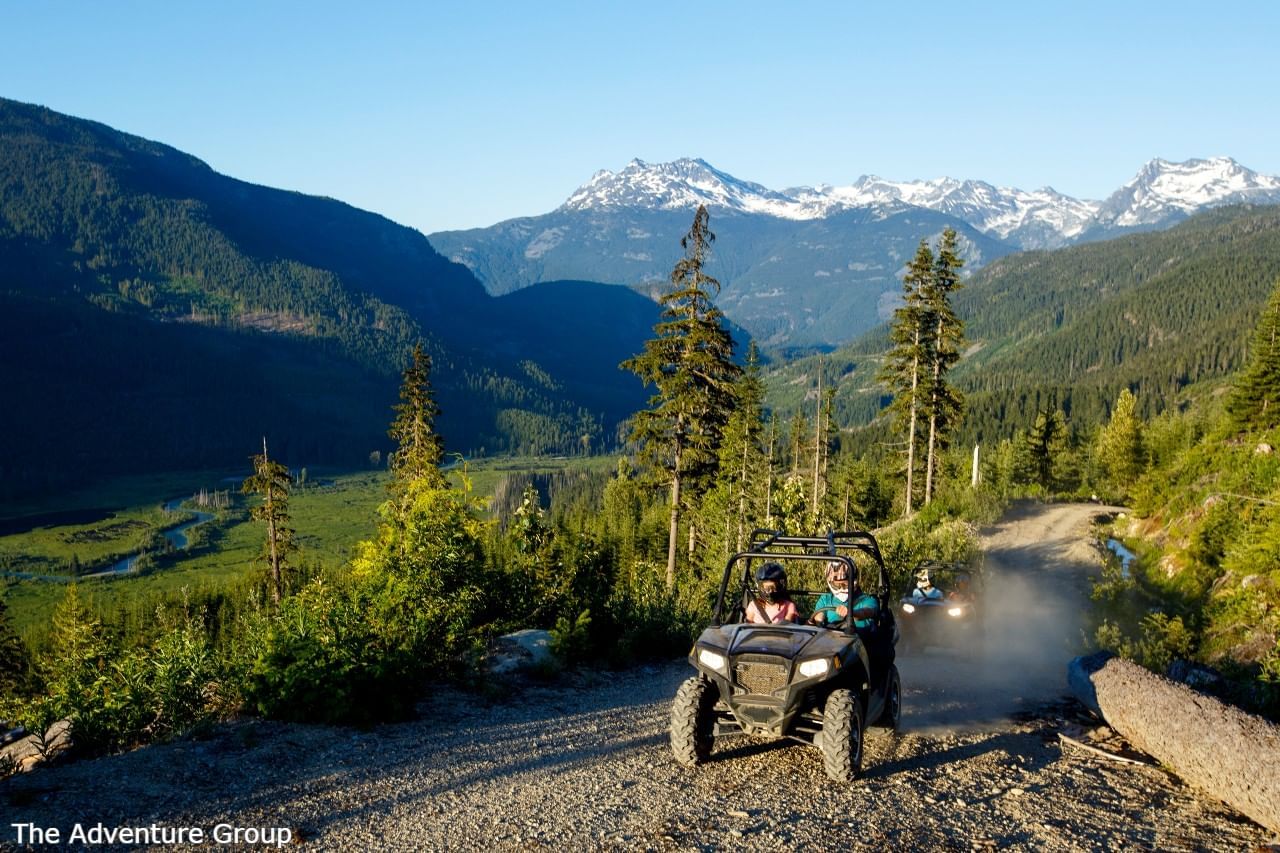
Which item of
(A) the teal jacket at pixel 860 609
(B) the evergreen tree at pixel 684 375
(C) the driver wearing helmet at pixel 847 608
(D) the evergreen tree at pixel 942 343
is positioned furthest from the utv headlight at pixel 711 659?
A: (D) the evergreen tree at pixel 942 343

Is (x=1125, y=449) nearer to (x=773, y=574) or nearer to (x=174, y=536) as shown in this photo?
(x=773, y=574)

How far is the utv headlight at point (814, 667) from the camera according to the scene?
7223 millimetres

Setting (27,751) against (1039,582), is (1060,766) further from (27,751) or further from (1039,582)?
(1039,582)

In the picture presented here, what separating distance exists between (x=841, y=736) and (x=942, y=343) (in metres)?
32.3

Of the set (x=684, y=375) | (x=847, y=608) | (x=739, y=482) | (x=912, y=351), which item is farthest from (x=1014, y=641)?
(x=912, y=351)

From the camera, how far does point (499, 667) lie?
11875mm

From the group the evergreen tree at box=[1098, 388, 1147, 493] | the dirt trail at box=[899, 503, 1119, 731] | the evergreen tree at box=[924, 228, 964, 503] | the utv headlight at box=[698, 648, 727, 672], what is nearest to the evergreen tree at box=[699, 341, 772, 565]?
the dirt trail at box=[899, 503, 1119, 731]

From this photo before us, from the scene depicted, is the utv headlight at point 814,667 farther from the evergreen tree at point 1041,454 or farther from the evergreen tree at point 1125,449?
the evergreen tree at point 1041,454

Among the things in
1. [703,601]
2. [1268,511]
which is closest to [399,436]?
[703,601]

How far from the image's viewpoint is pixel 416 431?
3356 cm

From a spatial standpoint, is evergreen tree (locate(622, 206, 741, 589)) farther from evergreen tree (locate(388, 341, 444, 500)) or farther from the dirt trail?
the dirt trail

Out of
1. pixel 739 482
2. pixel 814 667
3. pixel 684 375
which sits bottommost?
pixel 739 482

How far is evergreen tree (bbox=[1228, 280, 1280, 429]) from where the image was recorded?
3262 centimetres

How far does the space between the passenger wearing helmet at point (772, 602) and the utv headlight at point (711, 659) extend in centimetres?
90
